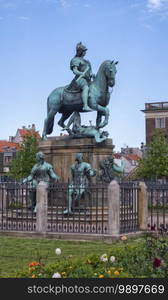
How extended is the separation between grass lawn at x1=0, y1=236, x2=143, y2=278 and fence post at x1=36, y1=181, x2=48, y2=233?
65cm

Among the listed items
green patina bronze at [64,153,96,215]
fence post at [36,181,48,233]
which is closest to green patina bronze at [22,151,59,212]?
green patina bronze at [64,153,96,215]

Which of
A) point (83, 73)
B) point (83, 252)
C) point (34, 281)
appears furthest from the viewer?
point (83, 73)

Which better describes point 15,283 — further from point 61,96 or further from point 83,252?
point 61,96

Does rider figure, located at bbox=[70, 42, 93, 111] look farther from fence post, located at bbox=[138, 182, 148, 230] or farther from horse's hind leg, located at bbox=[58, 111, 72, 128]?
fence post, located at bbox=[138, 182, 148, 230]

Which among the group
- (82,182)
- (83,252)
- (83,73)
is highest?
(83,73)

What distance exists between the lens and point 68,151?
19.8 m

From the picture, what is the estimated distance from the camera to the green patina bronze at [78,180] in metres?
17.0

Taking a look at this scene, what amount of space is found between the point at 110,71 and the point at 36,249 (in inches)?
335

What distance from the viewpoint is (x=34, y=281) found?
644 cm

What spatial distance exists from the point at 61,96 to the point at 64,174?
117 inches

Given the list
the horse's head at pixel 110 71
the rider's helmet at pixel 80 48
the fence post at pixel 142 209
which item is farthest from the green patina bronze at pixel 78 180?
the rider's helmet at pixel 80 48

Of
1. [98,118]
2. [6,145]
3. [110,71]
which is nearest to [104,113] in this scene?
[98,118]

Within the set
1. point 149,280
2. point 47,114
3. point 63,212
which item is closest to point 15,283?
point 149,280

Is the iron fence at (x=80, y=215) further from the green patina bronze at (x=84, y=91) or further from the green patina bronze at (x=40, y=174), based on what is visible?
the green patina bronze at (x=84, y=91)
